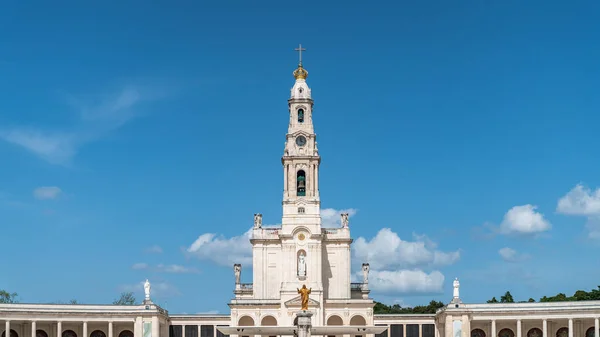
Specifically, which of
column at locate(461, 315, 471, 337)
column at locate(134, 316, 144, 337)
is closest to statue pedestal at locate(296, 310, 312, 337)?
column at locate(461, 315, 471, 337)

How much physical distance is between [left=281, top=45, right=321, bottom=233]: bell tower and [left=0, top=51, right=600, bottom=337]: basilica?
0.10 m

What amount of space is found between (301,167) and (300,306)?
14.7 meters

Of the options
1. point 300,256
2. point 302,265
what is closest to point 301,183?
point 300,256

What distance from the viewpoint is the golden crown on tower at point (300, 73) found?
101688mm

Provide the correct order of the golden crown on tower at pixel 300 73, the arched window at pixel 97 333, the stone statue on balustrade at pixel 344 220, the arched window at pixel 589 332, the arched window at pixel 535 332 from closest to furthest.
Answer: the arched window at pixel 589 332 < the arched window at pixel 535 332 < the arched window at pixel 97 333 < the stone statue on balustrade at pixel 344 220 < the golden crown on tower at pixel 300 73

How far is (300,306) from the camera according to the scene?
93312mm

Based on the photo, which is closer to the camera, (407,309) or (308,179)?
(308,179)

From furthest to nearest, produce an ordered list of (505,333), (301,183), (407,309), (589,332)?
(407,309), (301,183), (505,333), (589,332)

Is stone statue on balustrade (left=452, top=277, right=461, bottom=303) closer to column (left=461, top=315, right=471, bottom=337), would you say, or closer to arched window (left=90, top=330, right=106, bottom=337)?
column (left=461, top=315, right=471, bottom=337)

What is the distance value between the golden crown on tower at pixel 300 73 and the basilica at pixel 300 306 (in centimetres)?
11

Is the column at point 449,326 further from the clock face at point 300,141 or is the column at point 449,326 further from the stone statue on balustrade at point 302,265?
the clock face at point 300,141

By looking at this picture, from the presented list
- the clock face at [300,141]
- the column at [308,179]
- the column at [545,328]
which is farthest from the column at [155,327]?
the column at [545,328]

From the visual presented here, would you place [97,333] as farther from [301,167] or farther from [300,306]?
[301,167]

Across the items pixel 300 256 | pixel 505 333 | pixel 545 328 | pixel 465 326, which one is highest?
pixel 300 256
